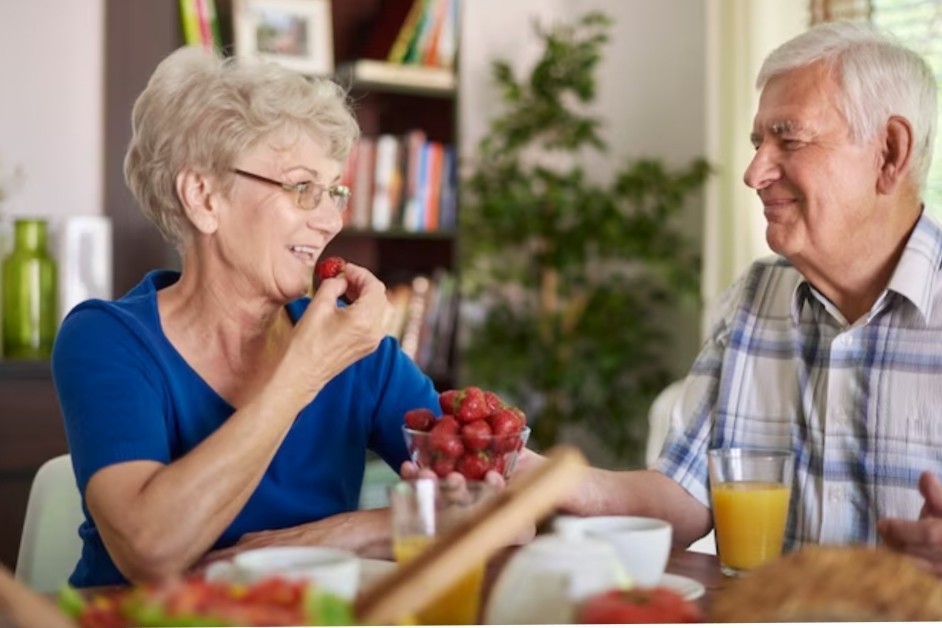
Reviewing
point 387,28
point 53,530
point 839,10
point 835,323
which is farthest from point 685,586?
point 387,28

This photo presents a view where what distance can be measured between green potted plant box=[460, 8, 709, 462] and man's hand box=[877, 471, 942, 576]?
2593mm

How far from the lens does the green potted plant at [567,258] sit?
3914 mm

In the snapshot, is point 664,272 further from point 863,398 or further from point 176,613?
point 176,613

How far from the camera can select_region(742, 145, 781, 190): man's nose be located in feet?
5.58

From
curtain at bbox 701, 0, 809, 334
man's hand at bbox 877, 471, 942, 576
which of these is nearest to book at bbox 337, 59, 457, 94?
curtain at bbox 701, 0, 809, 334

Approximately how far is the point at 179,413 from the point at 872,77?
1073 mm

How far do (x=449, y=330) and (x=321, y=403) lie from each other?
211 cm

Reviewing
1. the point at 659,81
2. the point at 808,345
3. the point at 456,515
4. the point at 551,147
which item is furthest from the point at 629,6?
the point at 456,515

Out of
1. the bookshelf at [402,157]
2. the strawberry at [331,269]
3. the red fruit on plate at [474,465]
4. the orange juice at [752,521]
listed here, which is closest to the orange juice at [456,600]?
the red fruit on plate at [474,465]

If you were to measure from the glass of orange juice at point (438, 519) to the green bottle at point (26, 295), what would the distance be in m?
2.27

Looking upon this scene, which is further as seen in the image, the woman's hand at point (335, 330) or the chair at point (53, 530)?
the chair at point (53, 530)

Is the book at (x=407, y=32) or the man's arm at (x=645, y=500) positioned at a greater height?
the book at (x=407, y=32)

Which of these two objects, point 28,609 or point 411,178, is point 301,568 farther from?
point 411,178

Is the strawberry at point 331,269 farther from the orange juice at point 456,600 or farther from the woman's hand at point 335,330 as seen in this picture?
the orange juice at point 456,600
